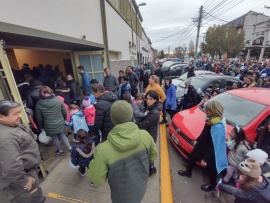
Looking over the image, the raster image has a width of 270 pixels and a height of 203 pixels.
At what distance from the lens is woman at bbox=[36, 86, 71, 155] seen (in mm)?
3000

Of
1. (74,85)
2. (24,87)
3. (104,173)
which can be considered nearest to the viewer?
(104,173)

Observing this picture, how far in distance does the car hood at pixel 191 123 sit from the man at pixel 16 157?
8.68ft

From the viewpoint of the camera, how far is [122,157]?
143 centimetres

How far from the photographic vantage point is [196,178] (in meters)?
3.05

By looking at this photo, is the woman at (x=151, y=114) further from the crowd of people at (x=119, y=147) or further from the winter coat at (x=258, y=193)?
the winter coat at (x=258, y=193)

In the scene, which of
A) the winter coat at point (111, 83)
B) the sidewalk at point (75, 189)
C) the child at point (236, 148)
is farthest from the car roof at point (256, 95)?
the winter coat at point (111, 83)

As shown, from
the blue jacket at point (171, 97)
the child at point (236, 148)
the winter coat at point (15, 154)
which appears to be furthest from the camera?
the blue jacket at point (171, 97)

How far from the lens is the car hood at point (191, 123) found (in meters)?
3.21

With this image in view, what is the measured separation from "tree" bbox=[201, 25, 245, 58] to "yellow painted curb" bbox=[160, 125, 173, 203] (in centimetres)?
3217

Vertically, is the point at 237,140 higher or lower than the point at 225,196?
higher

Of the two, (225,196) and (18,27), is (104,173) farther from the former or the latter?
(18,27)

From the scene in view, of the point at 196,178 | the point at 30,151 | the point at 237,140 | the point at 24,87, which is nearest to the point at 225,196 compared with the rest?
the point at 196,178

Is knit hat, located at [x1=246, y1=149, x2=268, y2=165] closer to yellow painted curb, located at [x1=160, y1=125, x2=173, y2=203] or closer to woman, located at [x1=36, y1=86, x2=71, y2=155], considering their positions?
yellow painted curb, located at [x1=160, y1=125, x2=173, y2=203]

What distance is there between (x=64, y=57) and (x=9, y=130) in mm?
7193
